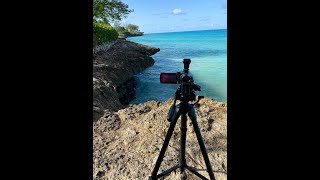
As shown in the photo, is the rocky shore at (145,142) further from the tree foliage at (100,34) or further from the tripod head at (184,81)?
the tree foliage at (100,34)

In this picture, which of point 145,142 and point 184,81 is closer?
point 184,81

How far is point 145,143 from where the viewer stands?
308 cm

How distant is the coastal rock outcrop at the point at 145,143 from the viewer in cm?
250

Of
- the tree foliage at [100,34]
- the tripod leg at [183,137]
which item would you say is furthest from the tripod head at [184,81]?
the tree foliage at [100,34]

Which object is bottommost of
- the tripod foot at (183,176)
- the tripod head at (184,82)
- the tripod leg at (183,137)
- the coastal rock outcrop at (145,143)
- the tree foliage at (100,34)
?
the tripod foot at (183,176)

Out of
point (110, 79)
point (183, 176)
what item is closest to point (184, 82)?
point (183, 176)

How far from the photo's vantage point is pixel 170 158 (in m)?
2.66

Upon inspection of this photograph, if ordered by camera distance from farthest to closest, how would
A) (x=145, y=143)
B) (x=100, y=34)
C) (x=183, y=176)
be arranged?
(x=100, y=34)
(x=145, y=143)
(x=183, y=176)

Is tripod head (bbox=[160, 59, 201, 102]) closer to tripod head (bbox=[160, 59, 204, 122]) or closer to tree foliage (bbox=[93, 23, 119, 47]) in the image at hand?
tripod head (bbox=[160, 59, 204, 122])

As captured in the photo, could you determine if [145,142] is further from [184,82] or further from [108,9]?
[108,9]

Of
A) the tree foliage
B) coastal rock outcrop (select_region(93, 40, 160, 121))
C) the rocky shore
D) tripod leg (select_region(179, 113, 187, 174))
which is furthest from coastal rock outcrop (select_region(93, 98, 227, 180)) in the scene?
the tree foliage
